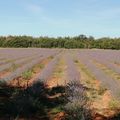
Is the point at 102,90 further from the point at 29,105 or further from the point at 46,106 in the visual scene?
the point at 29,105

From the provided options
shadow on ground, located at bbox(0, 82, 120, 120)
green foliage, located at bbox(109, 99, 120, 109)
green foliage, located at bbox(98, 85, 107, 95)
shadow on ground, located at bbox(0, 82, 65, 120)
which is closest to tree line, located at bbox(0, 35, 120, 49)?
green foliage, located at bbox(98, 85, 107, 95)

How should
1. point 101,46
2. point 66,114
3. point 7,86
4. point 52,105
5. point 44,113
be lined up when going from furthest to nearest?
1. point 101,46
2. point 7,86
3. point 52,105
4. point 44,113
5. point 66,114

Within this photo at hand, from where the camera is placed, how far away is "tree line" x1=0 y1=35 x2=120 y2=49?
118938 millimetres

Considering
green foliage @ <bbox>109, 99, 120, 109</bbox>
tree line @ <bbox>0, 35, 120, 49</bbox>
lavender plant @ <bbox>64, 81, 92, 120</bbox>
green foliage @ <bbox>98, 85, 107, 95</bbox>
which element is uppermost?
lavender plant @ <bbox>64, 81, 92, 120</bbox>

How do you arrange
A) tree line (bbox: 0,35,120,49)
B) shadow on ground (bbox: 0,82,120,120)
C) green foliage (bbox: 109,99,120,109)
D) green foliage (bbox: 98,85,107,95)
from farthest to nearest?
tree line (bbox: 0,35,120,49)
green foliage (bbox: 98,85,107,95)
green foliage (bbox: 109,99,120,109)
shadow on ground (bbox: 0,82,120,120)

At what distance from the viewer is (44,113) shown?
1159 cm

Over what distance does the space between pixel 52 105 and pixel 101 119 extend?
2.42m

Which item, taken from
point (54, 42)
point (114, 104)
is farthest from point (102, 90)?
point (54, 42)

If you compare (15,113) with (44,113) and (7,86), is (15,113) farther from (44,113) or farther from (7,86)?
(7,86)

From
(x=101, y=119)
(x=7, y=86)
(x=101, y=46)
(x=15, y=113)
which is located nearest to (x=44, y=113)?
(x=15, y=113)

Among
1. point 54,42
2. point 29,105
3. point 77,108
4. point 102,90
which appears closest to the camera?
point 77,108

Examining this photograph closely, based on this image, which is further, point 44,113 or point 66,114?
point 44,113

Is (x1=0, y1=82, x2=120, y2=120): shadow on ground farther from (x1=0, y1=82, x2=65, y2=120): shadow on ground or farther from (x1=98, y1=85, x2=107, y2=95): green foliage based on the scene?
(x1=98, y1=85, x2=107, y2=95): green foliage

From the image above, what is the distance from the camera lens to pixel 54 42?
122562 millimetres
